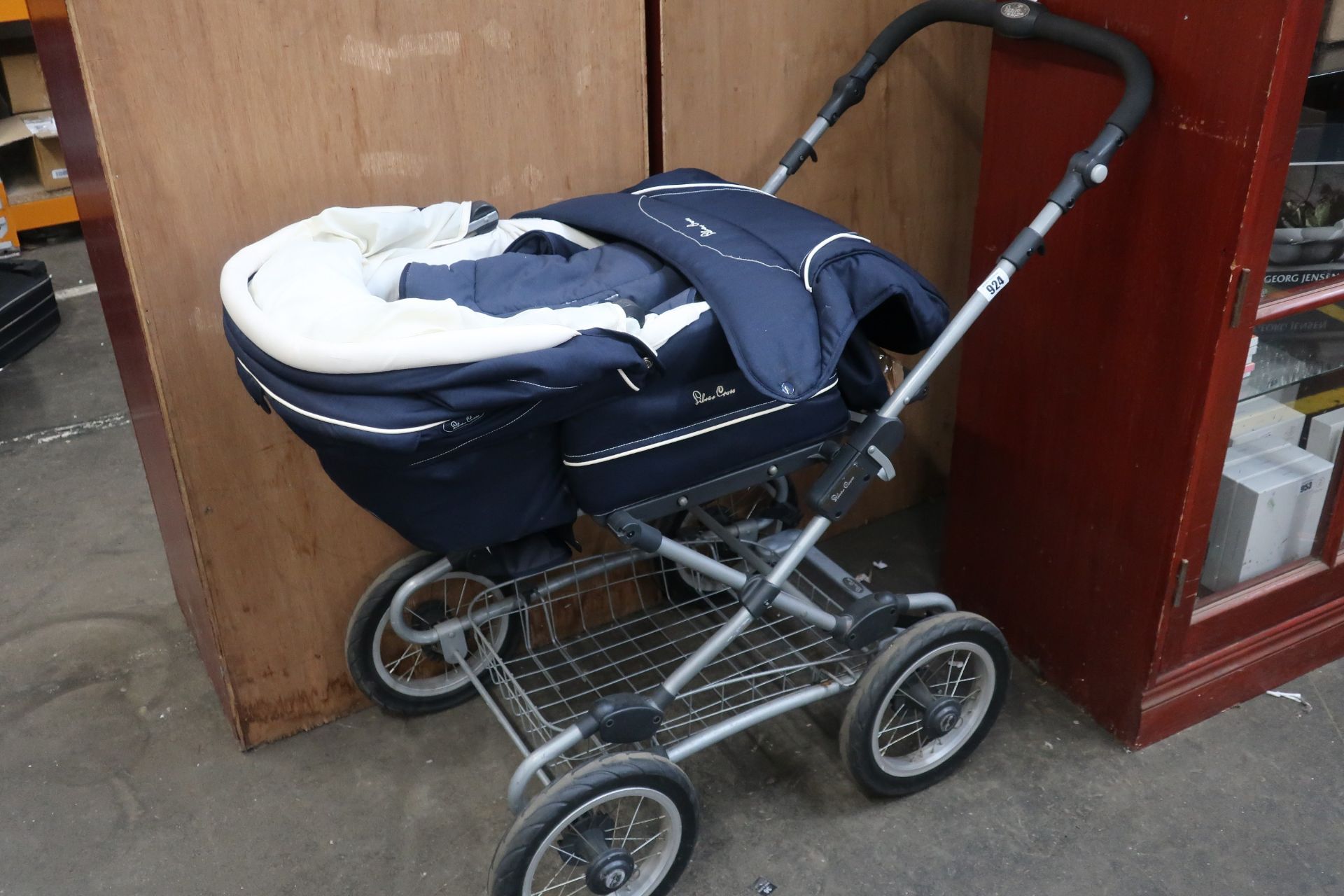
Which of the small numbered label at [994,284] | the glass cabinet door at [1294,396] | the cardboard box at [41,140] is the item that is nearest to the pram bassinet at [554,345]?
the small numbered label at [994,284]

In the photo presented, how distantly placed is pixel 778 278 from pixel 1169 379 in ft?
2.41

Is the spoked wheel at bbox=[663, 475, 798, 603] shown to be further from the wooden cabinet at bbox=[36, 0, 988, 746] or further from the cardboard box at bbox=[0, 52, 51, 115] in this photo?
the cardboard box at bbox=[0, 52, 51, 115]

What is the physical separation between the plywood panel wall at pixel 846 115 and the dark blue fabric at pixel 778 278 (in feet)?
1.30

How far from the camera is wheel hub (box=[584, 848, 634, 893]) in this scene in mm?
1803

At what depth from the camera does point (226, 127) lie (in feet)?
6.07

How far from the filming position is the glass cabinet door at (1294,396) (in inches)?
78.0

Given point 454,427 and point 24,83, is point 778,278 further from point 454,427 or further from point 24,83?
point 24,83

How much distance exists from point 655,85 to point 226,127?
2.51 ft

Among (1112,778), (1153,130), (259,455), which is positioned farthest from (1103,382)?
(259,455)

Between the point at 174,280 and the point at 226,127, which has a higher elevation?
the point at 226,127

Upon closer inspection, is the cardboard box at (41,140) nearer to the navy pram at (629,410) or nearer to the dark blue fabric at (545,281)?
the navy pram at (629,410)

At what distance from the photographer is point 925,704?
6.73 ft

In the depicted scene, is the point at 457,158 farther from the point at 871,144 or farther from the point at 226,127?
the point at 871,144

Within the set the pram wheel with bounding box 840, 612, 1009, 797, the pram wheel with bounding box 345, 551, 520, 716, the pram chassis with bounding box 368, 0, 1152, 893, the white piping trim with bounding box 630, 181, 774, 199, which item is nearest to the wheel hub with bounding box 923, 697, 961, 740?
the pram wheel with bounding box 840, 612, 1009, 797
